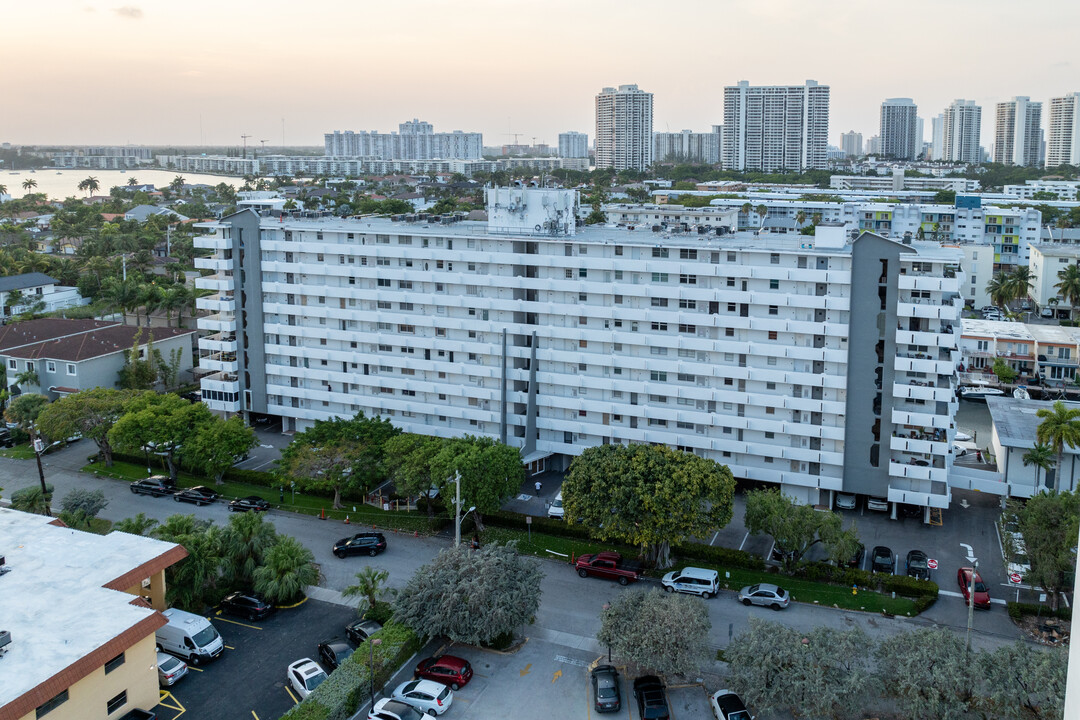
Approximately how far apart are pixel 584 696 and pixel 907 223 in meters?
107

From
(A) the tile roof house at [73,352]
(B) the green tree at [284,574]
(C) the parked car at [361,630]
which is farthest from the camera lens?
(A) the tile roof house at [73,352]

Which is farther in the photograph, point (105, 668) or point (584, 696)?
point (584, 696)

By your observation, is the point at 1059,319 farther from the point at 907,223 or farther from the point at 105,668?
the point at 105,668

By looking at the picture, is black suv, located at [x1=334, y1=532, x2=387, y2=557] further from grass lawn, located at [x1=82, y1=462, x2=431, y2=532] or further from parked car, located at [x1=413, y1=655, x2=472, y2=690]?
parked car, located at [x1=413, y1=655, x2=472, y2=690]

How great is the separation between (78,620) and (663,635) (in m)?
18.8

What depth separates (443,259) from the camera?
1993 inches

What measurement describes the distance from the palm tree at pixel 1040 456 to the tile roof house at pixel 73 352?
58.8 metres

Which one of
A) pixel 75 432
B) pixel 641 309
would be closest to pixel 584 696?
pixel 641 309

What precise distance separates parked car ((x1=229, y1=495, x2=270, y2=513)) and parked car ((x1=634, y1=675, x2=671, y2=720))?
24.0m

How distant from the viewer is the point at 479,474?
133ft

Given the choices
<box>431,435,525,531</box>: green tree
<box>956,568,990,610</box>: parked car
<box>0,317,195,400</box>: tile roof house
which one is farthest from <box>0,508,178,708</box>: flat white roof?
<box>956,568,990,610</box>: parked car

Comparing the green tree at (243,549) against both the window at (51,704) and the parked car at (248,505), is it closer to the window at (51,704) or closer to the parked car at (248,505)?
the parked car at (248,505)

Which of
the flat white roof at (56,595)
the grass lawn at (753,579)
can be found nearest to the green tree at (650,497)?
the grass lawn at (753,579)

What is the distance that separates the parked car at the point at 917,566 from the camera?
123 ft
